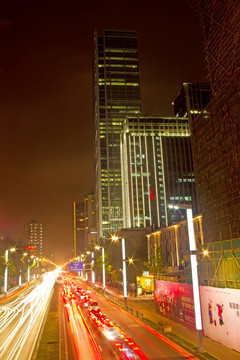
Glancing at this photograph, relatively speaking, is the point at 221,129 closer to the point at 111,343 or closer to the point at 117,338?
the point at 117,338

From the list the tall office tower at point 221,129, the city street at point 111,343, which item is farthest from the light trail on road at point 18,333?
the tall office tower at point 221,129

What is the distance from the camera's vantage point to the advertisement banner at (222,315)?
2495 cm

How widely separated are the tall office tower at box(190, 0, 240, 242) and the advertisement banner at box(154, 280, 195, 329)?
11537 millimetres

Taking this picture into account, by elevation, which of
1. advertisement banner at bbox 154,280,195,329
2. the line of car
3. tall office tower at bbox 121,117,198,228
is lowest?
the line of car

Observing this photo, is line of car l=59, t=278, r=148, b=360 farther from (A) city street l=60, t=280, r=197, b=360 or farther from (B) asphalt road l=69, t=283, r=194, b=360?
(B) asphalt road l=69, t=283, r=194, b=360

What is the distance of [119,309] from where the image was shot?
49.7 meters

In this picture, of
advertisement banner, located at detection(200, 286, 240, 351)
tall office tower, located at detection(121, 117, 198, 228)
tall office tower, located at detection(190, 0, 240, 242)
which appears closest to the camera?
advertisement banner, located at detection(200, 286, 240, 351)

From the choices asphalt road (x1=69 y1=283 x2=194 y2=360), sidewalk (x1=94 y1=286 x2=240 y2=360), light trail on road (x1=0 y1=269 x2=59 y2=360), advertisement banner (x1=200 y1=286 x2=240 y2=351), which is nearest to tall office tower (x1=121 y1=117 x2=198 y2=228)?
light trail on road (x1=0 y1=269 x2=59 y2=360)

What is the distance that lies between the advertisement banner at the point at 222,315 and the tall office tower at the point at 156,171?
461ft

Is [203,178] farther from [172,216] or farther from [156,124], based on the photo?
[156,124]

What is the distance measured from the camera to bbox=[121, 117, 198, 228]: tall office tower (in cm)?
17346

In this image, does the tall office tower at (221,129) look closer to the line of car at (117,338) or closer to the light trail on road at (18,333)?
the line of car at (117,338)

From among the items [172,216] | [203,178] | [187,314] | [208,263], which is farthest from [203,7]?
[172,216]

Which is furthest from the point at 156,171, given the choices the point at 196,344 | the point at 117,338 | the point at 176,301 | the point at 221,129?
the point at 196,344
